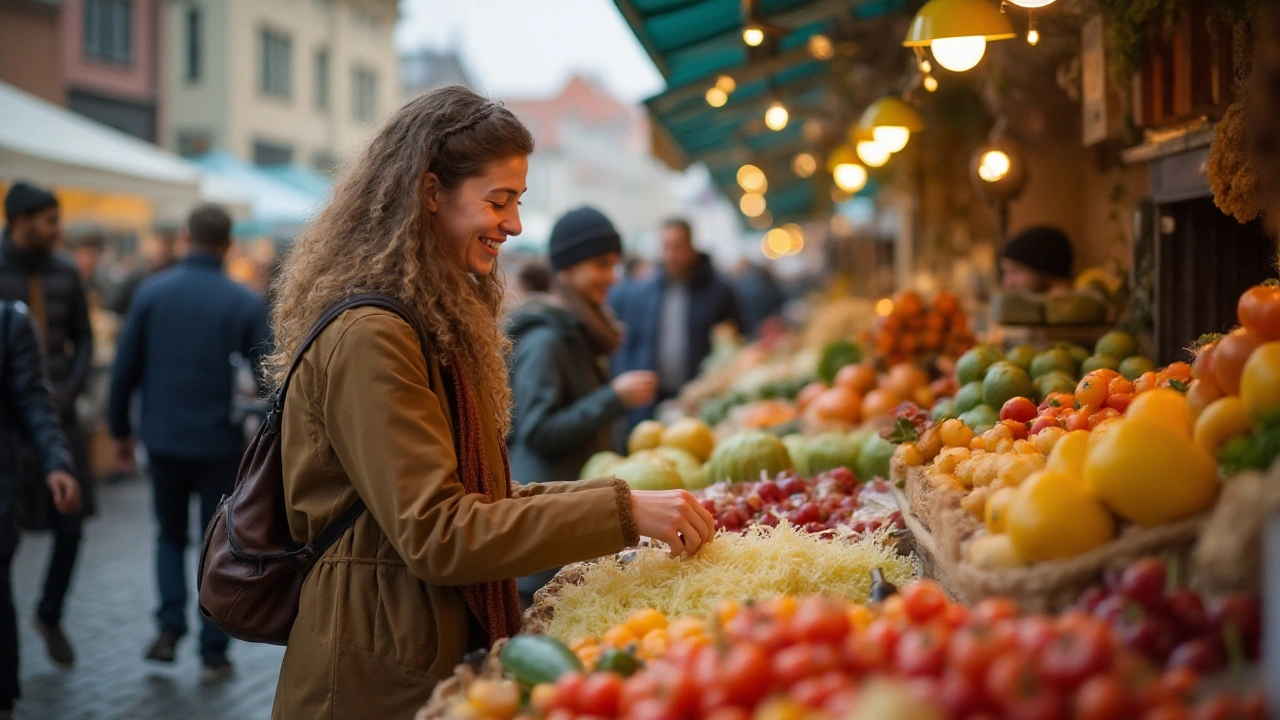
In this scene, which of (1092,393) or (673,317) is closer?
(1092,393)

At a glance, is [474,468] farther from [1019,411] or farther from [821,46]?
[821,46]

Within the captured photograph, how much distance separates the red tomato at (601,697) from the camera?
67.9 inches

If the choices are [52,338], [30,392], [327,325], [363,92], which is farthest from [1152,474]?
[363,92]

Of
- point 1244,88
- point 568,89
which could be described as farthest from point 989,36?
point 568,89

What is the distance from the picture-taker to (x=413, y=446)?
217cm

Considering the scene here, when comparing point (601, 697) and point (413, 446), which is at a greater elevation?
point (413, 446)

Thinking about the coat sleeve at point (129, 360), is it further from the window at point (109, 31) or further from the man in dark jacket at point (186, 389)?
the window at point (109, 31)

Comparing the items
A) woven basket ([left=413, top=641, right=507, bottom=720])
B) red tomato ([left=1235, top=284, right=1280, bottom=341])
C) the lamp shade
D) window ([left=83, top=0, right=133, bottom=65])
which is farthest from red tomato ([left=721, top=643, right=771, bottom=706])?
window ([left=83, top=0, right=133, bottom=65])

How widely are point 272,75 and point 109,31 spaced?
19.4 feet

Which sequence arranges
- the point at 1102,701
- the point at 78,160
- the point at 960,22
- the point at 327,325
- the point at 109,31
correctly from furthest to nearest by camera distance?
1. the point at 109,31
2. the point at 78,160
3. the point at 960,22
4. the point at 327,325
5. the point at 1102,701

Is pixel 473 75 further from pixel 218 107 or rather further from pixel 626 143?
pixel 218 107

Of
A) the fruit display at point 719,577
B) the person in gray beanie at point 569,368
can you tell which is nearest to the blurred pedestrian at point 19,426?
the person in gray beanie at point 569,368

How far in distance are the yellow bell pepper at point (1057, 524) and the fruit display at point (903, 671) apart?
15cm

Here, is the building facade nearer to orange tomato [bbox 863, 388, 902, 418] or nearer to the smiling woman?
orange tomato [bbox 863, 388, 902, 418]
